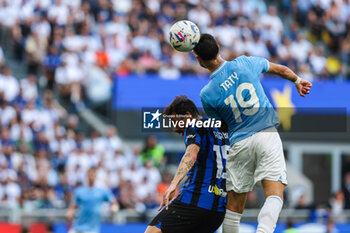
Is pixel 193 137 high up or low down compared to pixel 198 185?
up

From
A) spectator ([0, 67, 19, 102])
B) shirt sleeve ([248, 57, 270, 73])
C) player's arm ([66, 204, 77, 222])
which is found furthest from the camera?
spectator ([0, 67, 19, 102])

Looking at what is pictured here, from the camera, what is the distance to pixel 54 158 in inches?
593

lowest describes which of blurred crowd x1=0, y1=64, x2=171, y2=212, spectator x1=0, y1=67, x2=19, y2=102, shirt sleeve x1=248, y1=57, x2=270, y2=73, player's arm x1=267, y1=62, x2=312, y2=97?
blurred crowd x1=0, y1=64, x2=171, y2=212

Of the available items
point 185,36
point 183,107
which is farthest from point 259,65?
point 183,107

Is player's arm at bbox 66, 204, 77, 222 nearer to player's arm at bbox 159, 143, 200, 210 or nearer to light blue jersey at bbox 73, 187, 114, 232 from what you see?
light blue jersey at bbox 73, 187, 114, 232

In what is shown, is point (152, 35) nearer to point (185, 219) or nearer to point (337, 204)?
point (337, 204)

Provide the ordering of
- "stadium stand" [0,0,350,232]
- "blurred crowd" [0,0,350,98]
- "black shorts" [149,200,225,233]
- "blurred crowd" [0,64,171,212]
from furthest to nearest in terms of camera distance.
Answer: "blurred crowd" [0,0,350,98] < "stadium stand" [0,0,350,232] < "blurred crowd" [0,64,171,212] < "black shorts" [149,200,225,233]

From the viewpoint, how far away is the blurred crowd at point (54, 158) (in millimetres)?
14272

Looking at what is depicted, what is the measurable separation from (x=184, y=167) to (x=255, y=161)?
713 mm

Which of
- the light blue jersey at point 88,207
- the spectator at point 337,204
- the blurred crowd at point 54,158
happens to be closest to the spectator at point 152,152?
the blurred crowd at point 54,158

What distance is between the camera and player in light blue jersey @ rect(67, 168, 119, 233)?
12.1 m

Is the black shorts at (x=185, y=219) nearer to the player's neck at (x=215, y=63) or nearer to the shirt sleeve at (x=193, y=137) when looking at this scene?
the shirt sleeve at (x=193, y=137)

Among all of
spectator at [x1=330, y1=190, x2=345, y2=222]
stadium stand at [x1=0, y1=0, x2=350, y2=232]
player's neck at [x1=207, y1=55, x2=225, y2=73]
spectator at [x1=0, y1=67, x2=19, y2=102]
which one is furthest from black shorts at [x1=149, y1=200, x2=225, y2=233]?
spectator at [x1=330, y1=190, x2=345, y2=222]

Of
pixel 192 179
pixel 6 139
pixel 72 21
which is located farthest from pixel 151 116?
pixel 72 21
